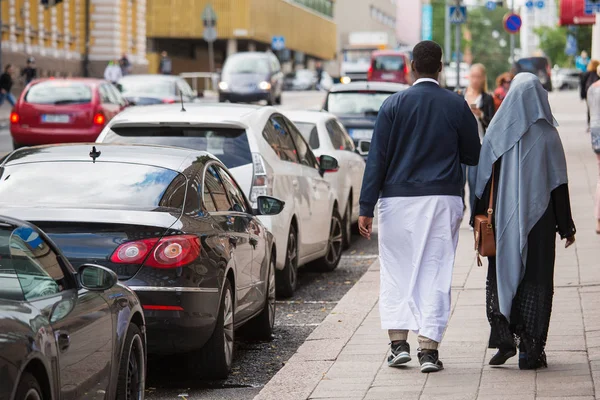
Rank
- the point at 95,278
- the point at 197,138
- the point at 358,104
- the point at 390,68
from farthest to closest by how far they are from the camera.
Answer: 1. the point at 390,68
2. the point at 358,104
3. the point at 197,138
4. the point at 95,278

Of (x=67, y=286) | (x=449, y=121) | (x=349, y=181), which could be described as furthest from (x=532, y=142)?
(x=349, y=181)

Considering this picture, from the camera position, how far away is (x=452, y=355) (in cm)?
→ 839

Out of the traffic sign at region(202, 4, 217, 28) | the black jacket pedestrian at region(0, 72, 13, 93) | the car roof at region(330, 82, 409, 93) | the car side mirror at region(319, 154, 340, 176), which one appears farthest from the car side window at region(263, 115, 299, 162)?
the traffic sign at region(202, 4, 217, 28)

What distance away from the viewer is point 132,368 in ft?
21.7

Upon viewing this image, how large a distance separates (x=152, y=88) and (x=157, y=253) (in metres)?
29.5

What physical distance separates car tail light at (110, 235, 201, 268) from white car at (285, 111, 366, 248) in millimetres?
7610

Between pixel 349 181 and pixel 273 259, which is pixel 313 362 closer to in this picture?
pixel 273 259

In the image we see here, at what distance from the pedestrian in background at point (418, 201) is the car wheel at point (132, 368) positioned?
175 cm

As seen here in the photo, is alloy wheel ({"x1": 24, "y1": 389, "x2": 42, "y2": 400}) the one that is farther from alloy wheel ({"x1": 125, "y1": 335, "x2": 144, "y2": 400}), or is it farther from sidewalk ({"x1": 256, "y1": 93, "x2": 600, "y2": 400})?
sidewalk ({"x1": 256, "y1": 93, "x2": 600, "y2": 400})

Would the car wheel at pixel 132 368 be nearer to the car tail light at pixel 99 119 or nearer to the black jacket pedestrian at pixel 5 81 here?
the car tail light at pixel 99 119

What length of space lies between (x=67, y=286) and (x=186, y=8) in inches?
3064

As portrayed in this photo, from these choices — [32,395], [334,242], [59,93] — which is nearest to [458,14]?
[59,93]

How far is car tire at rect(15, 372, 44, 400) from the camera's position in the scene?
4.76 m

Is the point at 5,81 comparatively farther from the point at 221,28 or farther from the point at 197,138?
the point at 221,28
